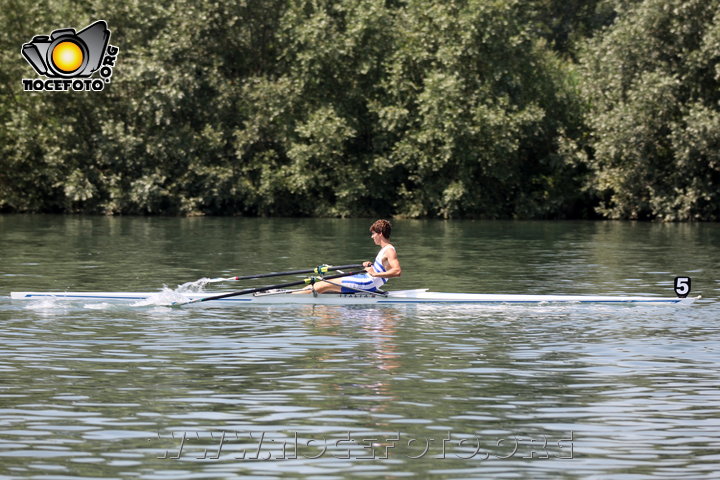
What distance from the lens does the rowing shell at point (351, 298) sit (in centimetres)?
2239

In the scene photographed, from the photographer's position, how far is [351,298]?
73.8ft

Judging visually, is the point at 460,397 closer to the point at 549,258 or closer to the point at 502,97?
the point at 549,258

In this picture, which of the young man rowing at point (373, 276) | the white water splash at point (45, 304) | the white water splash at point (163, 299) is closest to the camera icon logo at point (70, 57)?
the white water splash at point (45, 304)

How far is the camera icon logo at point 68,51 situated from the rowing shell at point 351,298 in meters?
42.6

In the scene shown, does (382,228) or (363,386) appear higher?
(382,228)

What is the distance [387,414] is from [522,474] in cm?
249

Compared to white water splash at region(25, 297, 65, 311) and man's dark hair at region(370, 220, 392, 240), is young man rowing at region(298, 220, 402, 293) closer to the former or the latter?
man's dark hair at region(370, 220, 392, 240)

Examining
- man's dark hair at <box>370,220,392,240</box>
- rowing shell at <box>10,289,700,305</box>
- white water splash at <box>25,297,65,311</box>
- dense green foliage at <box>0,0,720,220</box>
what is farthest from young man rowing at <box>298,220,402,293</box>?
dense green foliage at <box>0,0,720,220</box>

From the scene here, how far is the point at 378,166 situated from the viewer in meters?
63.8

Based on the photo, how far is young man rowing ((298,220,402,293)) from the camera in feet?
72.9

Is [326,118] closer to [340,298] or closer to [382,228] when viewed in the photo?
[340,298]

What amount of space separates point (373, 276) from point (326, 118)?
4219 centimetres

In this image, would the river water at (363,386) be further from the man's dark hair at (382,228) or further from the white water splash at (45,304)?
the man's dark hair at (382,228)

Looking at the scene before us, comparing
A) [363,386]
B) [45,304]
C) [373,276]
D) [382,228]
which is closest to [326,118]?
[373,276]
